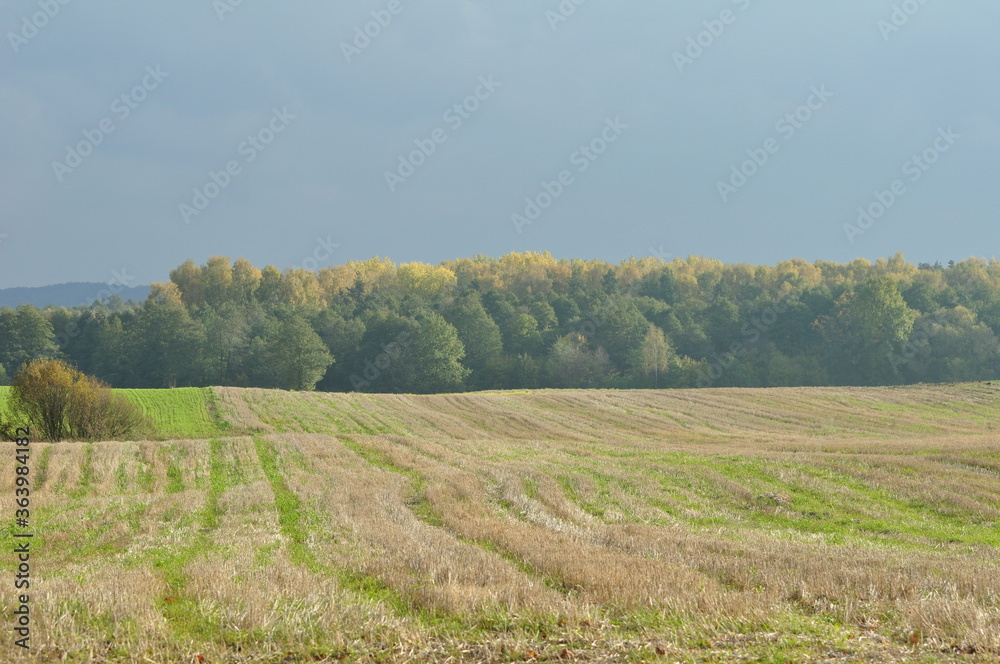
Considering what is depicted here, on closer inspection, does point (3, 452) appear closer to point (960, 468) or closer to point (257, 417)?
point (257, 417)

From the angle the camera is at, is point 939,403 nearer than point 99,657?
No

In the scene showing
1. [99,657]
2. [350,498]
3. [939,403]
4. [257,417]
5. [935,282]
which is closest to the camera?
[99,657]

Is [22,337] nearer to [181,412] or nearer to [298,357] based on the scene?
[298,357]

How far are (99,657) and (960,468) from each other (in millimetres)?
29073

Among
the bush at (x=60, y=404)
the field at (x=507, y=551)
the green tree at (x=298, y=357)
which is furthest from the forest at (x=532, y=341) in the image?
the field at (x=507, y=551)

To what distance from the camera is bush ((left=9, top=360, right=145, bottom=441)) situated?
39.3m

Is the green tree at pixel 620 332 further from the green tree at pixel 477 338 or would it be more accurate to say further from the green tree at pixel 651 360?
the green tree at pixel 477 338

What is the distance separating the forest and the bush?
140ft

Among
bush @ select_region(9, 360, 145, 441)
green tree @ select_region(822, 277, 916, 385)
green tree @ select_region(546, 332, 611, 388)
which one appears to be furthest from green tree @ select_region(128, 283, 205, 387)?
green tree @ select_region(822, 277, 916, 385)

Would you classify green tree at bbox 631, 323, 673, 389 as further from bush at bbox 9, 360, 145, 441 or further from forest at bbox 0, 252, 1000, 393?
bush at bbox 9, 360, 145, 441

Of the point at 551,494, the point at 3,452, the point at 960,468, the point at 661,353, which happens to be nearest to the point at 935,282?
the point at 661,353

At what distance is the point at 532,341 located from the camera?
110 m

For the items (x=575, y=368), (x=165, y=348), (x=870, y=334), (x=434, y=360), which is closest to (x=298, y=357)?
(x=434, y=360)

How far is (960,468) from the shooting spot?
2664 cm
